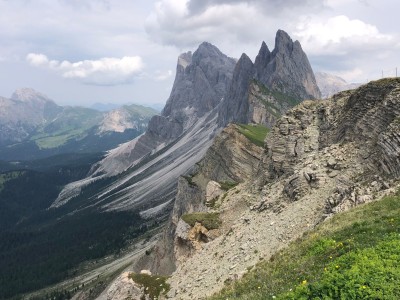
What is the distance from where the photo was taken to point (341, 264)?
2159cm

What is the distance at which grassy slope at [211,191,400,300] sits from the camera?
1802 centimetres

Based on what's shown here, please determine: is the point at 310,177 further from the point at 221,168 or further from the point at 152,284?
the point at 221,168

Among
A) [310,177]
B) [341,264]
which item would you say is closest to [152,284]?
[310,177]

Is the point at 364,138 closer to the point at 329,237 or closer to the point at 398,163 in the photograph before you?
the point at 398,163

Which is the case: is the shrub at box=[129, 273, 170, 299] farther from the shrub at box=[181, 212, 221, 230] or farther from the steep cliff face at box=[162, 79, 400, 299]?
the shrub at box=[181, 212, 221, 230]

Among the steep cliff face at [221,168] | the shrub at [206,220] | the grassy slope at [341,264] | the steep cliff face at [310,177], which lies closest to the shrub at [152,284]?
the steep cliff face at [310,177]

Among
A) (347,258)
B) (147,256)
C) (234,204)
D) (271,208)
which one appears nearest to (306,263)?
(347,258)

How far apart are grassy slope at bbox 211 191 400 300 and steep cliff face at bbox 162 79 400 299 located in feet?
15.6

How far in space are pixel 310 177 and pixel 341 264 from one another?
23.4 m

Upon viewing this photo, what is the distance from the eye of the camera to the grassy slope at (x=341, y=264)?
18.0 m

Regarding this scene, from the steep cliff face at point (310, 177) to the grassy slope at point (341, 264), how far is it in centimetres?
475

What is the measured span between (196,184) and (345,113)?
3257 inches

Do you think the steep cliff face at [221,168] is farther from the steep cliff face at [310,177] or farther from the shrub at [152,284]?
the shrub at [152,284]

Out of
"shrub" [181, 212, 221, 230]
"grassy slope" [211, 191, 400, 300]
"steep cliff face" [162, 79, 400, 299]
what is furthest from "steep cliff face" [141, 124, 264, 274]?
"grassy slope" [211, 191, 400, 300]
